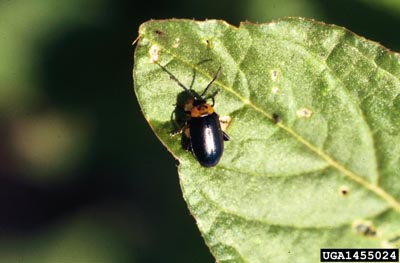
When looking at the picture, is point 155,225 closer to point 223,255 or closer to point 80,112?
point 80,112

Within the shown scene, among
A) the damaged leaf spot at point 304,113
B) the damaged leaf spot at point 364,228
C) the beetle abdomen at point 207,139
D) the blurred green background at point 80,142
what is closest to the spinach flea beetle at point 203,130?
the beetle abdomen at point 207,139

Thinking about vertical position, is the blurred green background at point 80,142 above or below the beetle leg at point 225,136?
above

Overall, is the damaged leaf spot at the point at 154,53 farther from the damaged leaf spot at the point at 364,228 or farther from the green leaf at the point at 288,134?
the damaged leaf spot at the point at 364,228

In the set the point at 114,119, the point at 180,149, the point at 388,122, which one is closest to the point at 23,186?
the point at 114,119

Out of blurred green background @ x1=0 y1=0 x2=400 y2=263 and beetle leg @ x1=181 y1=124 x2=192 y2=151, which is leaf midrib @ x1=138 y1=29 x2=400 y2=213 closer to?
beetle leg @ x1=181 y1=124 x2=192 y2=151

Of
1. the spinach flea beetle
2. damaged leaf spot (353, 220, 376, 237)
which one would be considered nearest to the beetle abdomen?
the spinach flea beetle
